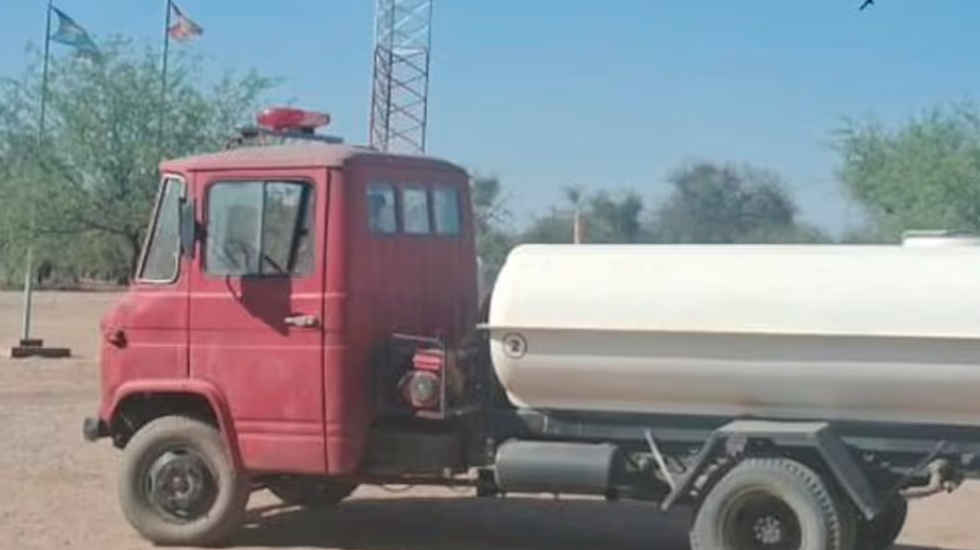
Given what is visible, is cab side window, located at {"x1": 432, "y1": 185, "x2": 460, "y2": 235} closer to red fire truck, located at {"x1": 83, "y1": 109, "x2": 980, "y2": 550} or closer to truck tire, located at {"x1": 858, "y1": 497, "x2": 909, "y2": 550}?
red fire truck, located at {"x1": 83, "y1": 109, "x2": 980, "y2": 550}

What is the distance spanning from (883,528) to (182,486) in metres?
4.63

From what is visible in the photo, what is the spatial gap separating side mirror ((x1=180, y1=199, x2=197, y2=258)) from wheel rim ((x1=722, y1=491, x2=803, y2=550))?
12.9ft

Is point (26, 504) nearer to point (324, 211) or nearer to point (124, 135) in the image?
point (324, 211)

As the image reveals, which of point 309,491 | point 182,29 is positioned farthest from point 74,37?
point 309,491

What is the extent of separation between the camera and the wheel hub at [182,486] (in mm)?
12078

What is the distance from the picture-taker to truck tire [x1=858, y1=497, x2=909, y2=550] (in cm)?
1114

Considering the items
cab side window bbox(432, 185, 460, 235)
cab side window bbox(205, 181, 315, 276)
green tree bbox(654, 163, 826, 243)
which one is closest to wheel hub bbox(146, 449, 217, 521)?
cab side window bbox(205, 181, 315, 276)

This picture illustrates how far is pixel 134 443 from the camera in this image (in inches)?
479

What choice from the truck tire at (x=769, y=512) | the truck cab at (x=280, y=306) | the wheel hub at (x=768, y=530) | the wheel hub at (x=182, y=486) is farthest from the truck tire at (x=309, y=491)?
the wheel hub at (x=768, y=530)

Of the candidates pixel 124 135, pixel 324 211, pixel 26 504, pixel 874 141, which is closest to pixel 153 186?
pixel 124 135

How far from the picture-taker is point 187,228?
11.8m

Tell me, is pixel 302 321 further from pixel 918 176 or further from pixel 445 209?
pixel 918 176

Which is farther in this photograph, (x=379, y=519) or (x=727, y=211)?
(x=727, y=211)

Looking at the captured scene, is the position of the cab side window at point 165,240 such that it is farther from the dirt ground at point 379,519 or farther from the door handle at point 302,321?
the dirt ground at point 379,519
